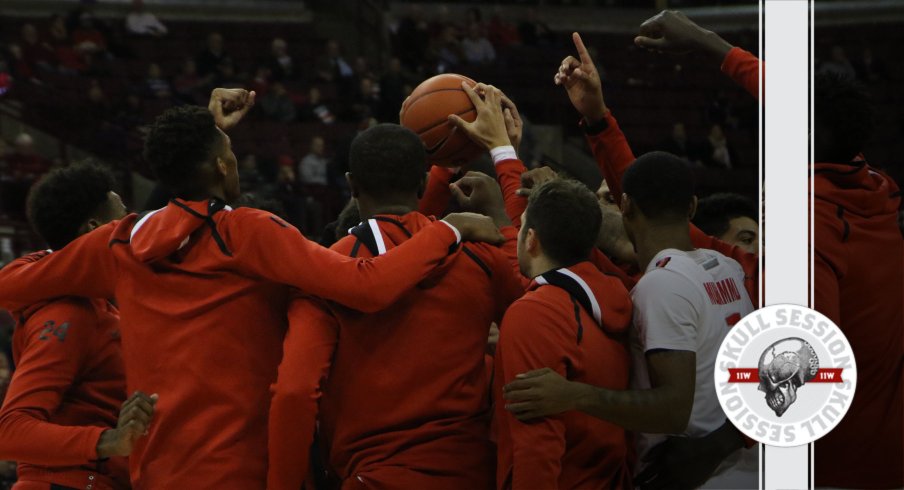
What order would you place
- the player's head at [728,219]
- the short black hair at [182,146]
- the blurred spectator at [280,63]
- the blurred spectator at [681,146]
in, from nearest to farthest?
the short black hair at [182,146] < the player's head at [728,219] < the blurred spectator at [681,146] < the blurred spectator at [280,63]

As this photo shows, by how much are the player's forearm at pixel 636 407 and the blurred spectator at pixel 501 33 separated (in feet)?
33.2

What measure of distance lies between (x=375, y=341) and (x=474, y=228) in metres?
0.35

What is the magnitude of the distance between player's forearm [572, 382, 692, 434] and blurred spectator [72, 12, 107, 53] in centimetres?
930

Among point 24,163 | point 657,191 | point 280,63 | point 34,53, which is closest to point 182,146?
point 657,191

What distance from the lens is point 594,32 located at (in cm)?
1256

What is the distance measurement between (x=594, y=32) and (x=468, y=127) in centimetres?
1016

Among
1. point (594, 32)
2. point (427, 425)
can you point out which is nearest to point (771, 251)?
point (427, 425)

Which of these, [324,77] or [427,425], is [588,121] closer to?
[427,425]

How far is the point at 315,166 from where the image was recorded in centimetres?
891

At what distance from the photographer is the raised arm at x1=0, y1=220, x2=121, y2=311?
8.25 ft

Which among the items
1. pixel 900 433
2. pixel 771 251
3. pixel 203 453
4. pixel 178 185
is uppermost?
pixel 178 185

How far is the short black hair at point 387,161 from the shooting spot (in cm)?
250

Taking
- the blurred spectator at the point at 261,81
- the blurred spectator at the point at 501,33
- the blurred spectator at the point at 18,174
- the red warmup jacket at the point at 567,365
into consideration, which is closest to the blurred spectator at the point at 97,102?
the blurred spectator at the point at 18,174

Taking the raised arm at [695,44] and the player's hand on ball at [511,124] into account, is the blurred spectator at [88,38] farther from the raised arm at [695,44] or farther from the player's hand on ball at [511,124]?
the raised arm at [695,44]
